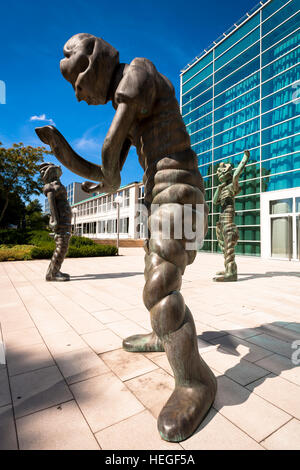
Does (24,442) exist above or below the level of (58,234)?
below

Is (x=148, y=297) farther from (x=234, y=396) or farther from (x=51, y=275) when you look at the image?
(x=51, y=275)

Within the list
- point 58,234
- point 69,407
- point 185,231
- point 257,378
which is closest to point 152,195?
point 185,231

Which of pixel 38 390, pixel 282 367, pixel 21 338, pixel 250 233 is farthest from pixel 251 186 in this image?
pixel 38 390

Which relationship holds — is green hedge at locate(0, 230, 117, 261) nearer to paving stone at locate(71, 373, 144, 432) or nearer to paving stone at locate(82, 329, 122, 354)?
paving stone at locate(82, 329, 122, 354)

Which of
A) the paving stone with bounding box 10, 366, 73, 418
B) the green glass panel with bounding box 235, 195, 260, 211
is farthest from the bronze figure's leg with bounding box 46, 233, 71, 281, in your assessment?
the green glass panel with bounding box 235, 195, 260, 211

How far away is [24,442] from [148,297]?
97 cm

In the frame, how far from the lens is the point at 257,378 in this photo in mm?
1892

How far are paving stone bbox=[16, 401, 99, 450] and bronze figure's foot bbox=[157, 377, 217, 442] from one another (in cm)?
37

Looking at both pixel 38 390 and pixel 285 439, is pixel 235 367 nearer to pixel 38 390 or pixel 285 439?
pixel 285 439

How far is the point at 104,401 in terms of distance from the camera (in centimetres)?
161

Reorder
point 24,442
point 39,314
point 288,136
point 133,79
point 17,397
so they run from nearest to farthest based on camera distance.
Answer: point 24,442, point 133,79, point 17,397, point 39,314, point 288,136

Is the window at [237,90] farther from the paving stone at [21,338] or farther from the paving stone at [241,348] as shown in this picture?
the paving stone at [21,338]

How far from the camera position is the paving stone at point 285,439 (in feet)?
4.07

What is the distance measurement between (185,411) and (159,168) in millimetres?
1436
